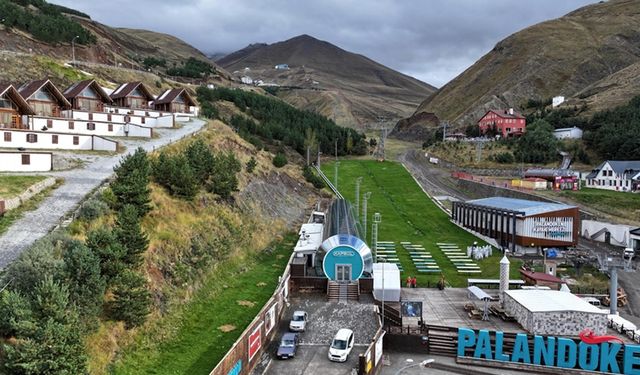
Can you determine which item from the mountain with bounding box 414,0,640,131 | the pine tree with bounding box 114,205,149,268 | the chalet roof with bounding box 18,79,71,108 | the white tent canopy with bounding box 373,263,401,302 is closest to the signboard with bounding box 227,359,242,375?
the pine tree with bounding box 114,205,149,268

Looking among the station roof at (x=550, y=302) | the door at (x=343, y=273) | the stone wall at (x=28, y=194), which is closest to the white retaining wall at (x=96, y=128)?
the stone wall at (x=28, y=194)

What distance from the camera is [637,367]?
26.5m

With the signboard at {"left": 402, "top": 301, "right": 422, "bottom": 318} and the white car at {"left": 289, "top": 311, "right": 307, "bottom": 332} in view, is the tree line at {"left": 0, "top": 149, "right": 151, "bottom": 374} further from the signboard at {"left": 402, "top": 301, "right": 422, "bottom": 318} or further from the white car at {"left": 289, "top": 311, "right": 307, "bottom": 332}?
the signboard at {"left": 402, "top": 301, "right": 422, "bottom": 318}

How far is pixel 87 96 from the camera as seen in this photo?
6138 centimetres

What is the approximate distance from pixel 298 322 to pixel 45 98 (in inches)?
1664

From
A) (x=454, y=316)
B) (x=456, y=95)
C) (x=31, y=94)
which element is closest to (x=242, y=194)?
(x=454, y=316)

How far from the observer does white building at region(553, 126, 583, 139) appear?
340 feet

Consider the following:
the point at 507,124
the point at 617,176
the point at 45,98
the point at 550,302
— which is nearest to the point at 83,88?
the point at 45,98

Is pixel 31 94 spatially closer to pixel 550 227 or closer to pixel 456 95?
pixel 550 227

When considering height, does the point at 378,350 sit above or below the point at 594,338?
below

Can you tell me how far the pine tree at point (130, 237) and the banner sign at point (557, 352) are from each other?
1764cm

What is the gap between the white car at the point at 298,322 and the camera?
92.6 ft

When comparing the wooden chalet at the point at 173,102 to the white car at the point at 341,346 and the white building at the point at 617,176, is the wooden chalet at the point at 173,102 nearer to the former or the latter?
the white car at the point at 341,346

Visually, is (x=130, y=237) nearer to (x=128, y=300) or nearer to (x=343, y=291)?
(x=128, y=300)
